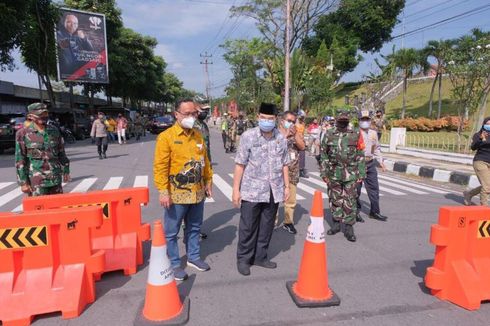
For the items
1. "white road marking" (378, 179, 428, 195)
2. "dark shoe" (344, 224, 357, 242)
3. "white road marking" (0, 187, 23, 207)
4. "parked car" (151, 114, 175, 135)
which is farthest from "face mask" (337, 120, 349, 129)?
"parked car" (151, 114, 175, 135)

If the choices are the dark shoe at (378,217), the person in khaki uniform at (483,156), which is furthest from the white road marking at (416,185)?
the dark shoe at (378,217)

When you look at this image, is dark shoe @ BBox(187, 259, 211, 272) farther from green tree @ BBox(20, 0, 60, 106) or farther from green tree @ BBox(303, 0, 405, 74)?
green tree @ BBox(303, 0, 405, 74)

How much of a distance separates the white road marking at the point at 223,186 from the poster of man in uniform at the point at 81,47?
1866 cm

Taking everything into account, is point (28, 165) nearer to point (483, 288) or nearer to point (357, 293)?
point (357, 293)

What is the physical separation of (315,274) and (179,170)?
66.1 inches

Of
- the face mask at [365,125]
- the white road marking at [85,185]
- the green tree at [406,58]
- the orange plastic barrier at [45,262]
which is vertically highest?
the green tree at [406,58]

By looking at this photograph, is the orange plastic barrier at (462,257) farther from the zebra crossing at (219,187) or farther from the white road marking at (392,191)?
the white road marking at (392,191)

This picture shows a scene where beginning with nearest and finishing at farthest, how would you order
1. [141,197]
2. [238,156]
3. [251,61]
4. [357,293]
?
1. [357,293]
2. [238,156]
3. [141,197]
4. [251,61]

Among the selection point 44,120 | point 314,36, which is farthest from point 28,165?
point 314,36

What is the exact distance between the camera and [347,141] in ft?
16.1

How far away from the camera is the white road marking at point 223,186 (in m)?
7.98

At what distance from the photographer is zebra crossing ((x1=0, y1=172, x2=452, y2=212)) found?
25.3 feet

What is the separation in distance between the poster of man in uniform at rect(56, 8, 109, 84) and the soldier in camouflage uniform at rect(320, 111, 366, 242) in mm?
23028

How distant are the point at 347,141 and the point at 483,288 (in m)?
2.30
